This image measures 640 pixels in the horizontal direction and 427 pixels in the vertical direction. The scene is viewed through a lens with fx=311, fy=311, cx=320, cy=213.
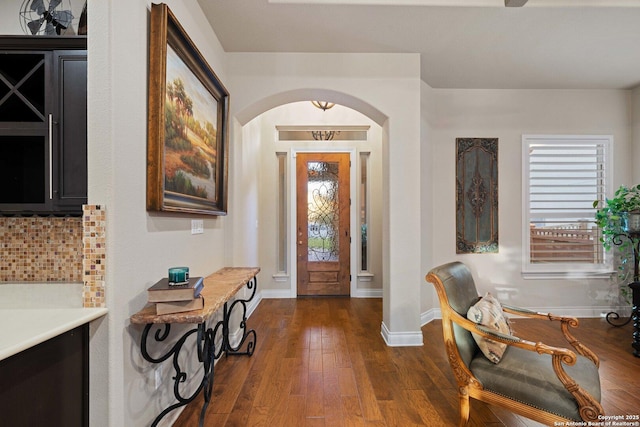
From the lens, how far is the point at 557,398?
4.98ft

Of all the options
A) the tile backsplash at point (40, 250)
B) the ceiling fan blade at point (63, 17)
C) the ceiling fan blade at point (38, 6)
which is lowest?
the tile backsplash at point (40, 250)

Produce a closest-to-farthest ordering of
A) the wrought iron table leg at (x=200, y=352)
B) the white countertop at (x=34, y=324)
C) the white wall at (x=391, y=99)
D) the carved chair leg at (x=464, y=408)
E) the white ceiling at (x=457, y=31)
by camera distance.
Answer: the white countertop at (x=34, y=324) < the wrought iron table leg at (x=200, y=352) < the carved chair leg at (x=464, y=408) < the white ceiling at (x=457, y=31) < the white wall at (x=391, y=99)

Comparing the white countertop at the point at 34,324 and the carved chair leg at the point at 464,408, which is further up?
the white countertop at the point at 34,324

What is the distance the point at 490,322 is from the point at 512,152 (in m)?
2.97

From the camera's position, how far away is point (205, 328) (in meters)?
2.05

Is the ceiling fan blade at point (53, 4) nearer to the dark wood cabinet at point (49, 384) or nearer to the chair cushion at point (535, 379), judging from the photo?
the dark wood cabinet at point (49, 384)

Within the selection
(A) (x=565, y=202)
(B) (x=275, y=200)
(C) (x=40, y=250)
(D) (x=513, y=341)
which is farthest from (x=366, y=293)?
(C) (x=40, y=250)

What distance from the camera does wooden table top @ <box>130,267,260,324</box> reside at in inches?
56.4

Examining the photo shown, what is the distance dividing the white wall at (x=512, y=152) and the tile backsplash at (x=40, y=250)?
11.8 ft

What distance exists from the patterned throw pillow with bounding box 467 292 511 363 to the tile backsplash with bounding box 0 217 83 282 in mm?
2287

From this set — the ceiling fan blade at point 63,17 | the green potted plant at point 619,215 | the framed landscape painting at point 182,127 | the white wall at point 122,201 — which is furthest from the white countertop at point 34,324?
the green potted plant at point 619,215

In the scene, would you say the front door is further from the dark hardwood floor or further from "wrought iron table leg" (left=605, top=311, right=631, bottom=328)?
"wrought iron table leg" (left=605, top=311, right=631, bottom=328)

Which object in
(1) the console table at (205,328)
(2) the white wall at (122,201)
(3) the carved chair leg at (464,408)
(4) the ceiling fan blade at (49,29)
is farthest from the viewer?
(3) the carved chair leg at (464,408)

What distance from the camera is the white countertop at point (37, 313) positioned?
3.19 ft
